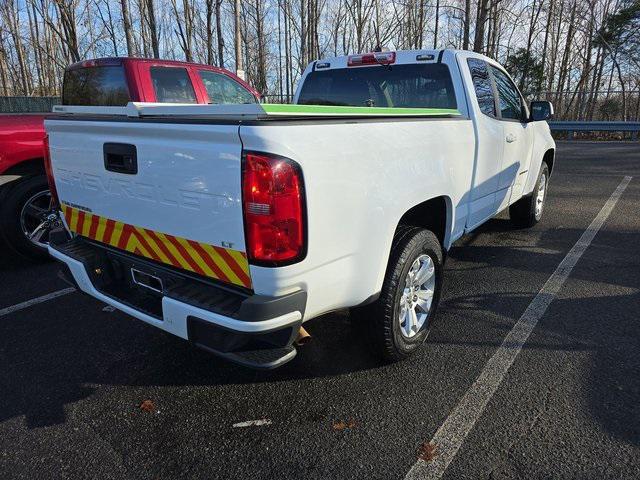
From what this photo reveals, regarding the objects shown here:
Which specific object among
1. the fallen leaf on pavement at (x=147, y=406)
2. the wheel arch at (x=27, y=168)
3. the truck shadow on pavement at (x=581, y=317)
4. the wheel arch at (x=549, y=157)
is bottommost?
the fallen leaf on pavement at (x=147, y=406)

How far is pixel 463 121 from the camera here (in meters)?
3.32

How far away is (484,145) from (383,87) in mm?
1057

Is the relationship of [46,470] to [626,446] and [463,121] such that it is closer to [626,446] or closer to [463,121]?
[626,446]

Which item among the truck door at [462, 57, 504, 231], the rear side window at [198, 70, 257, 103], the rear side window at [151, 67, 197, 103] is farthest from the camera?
the rear side window at [198, 70, 257, 103]

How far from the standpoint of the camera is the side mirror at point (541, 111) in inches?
189

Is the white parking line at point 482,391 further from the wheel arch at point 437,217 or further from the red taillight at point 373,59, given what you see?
the red taillight at point 373,59

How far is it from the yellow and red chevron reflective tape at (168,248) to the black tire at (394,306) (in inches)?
34.4

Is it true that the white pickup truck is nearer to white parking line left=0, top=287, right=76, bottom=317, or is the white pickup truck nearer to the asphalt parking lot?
the asphalt parking lot

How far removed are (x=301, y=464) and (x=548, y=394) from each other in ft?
4.72

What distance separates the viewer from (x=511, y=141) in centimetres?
437

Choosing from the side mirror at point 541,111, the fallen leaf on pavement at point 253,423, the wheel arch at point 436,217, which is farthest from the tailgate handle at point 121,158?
the side mirror at point 541,111

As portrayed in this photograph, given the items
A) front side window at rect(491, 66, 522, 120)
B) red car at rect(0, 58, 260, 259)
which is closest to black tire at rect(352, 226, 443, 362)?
front side window at rect(491, 66, 522, 120)

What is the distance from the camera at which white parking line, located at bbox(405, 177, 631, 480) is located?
215cm

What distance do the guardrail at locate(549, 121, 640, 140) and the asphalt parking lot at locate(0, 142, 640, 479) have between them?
15436 millimetres
